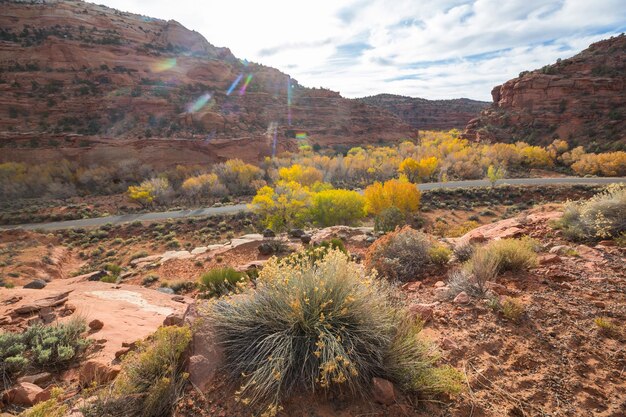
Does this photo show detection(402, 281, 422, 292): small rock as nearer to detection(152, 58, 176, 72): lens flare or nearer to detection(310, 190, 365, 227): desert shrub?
detection(310, 190, 365, 227): desert shrub

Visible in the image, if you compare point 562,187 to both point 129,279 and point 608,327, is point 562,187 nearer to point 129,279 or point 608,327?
point 608,327

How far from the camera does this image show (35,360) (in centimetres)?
344

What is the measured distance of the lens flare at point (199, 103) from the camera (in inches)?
1892

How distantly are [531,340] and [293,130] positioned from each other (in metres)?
56.1

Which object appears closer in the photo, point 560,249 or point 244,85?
point 560,249

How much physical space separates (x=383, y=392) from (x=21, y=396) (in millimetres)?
3565

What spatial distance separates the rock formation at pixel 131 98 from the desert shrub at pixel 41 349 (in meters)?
39.1

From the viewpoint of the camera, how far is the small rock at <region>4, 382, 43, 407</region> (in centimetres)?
279

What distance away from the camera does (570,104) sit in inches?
1994

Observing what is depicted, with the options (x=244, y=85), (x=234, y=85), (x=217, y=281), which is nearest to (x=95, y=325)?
(x=217, y=281)

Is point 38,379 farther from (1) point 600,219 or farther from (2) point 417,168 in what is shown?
(2) point 417,168

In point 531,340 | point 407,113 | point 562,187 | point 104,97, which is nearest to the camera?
point 531,340

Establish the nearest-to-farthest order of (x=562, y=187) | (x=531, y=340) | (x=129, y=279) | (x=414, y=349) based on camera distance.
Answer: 1. (x=414, y=349)
2. (x=531, y=340)
3. (x=129, y=279)
4. (x=562, y=187)

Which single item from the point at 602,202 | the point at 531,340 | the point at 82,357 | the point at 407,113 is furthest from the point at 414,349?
the point at 407,113
